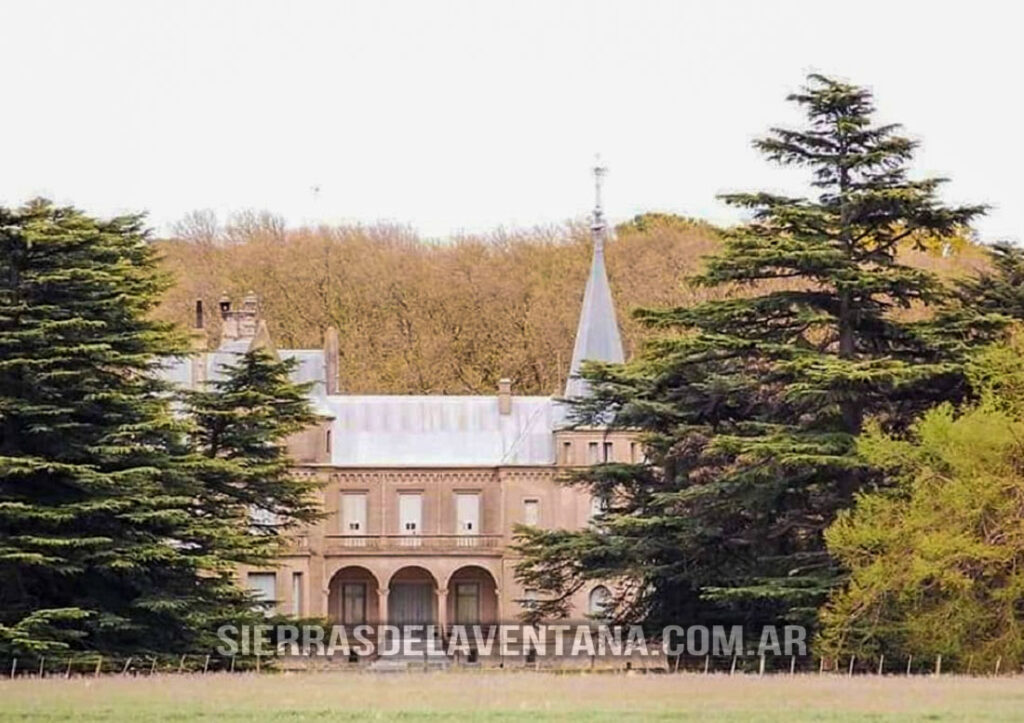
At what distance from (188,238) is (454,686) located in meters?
58.5

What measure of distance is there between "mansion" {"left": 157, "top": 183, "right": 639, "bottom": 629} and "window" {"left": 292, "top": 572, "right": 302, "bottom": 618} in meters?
0.05

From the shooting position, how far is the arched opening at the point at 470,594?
185 feet

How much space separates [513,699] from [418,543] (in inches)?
1418

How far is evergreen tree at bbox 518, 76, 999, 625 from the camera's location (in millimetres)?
29984

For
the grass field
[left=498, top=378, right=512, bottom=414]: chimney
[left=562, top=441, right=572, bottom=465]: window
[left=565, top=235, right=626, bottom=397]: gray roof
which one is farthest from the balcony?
the grass field

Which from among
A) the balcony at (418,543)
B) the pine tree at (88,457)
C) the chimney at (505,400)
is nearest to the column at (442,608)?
the balcony at (418,543)

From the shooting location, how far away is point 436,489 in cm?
5619

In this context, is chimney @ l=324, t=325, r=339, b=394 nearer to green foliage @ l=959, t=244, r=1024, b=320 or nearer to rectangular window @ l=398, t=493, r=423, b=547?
rectangular window @ l=398, t=493, r=423, b=547

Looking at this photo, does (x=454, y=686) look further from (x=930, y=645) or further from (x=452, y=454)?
(x=452, y=454)

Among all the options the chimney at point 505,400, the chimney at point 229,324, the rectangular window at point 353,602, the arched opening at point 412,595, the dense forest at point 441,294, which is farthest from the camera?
the dense forest at point 441,294

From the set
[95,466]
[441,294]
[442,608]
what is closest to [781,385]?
[95,466]

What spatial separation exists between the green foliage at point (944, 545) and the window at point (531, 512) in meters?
26.0

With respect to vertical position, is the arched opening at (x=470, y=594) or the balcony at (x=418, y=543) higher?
the balcony at (x=418, y=543)

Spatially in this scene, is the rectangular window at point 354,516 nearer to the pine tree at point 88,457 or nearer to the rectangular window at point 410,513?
the rectangular window at point 410,513
